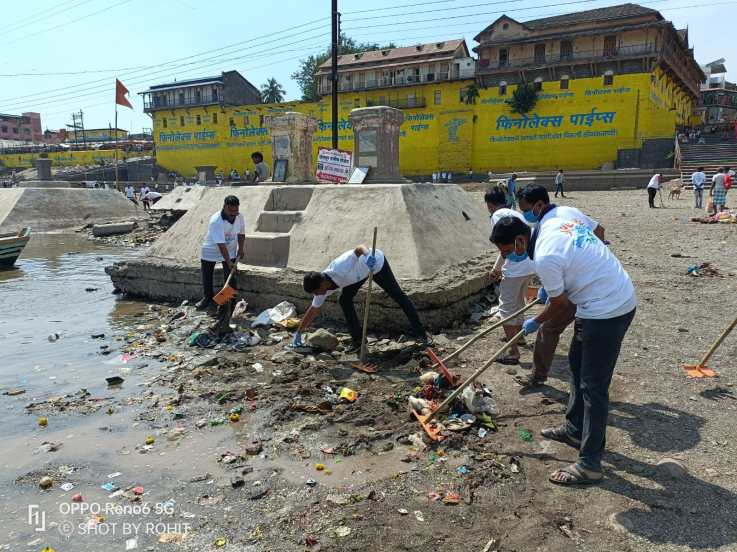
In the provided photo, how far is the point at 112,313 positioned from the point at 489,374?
6.22 metres

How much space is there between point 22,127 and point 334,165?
3475 inches

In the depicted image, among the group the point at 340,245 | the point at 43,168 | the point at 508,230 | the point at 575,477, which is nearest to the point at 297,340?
the point at 340,245

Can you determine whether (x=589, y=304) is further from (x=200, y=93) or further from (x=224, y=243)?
(x=200, y=93)

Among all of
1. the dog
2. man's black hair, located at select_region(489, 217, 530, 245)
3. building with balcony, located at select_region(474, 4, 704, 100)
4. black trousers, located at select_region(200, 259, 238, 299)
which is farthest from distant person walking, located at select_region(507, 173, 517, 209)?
building with balcony, located at select_region(474, 4, 704, 100)

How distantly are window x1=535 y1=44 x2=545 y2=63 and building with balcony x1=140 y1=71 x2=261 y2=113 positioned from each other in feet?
89.6

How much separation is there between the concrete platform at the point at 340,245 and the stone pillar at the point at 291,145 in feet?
5.83

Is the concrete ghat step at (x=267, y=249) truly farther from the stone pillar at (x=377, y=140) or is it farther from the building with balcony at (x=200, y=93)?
the building with balcony at (x=200, y=93)

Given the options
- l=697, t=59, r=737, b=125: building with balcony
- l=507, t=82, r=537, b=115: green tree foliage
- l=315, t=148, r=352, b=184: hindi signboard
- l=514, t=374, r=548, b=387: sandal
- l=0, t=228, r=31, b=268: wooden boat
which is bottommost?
l=514, t=374, r=548, b=387: sandal

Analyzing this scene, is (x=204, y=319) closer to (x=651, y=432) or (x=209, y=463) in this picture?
(x=209, y=463)

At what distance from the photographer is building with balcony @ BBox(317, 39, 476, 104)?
120 ft

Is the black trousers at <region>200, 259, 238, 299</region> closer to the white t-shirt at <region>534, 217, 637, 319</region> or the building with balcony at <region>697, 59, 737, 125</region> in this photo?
the white t-shirt at <region>534, 217, 637, 319</region>

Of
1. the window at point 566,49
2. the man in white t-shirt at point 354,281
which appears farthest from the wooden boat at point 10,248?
the window at point 566,49

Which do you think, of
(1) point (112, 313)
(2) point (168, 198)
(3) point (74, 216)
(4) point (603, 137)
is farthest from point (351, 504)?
(4) point (603, 137)

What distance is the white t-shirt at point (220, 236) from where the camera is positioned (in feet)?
21.7
